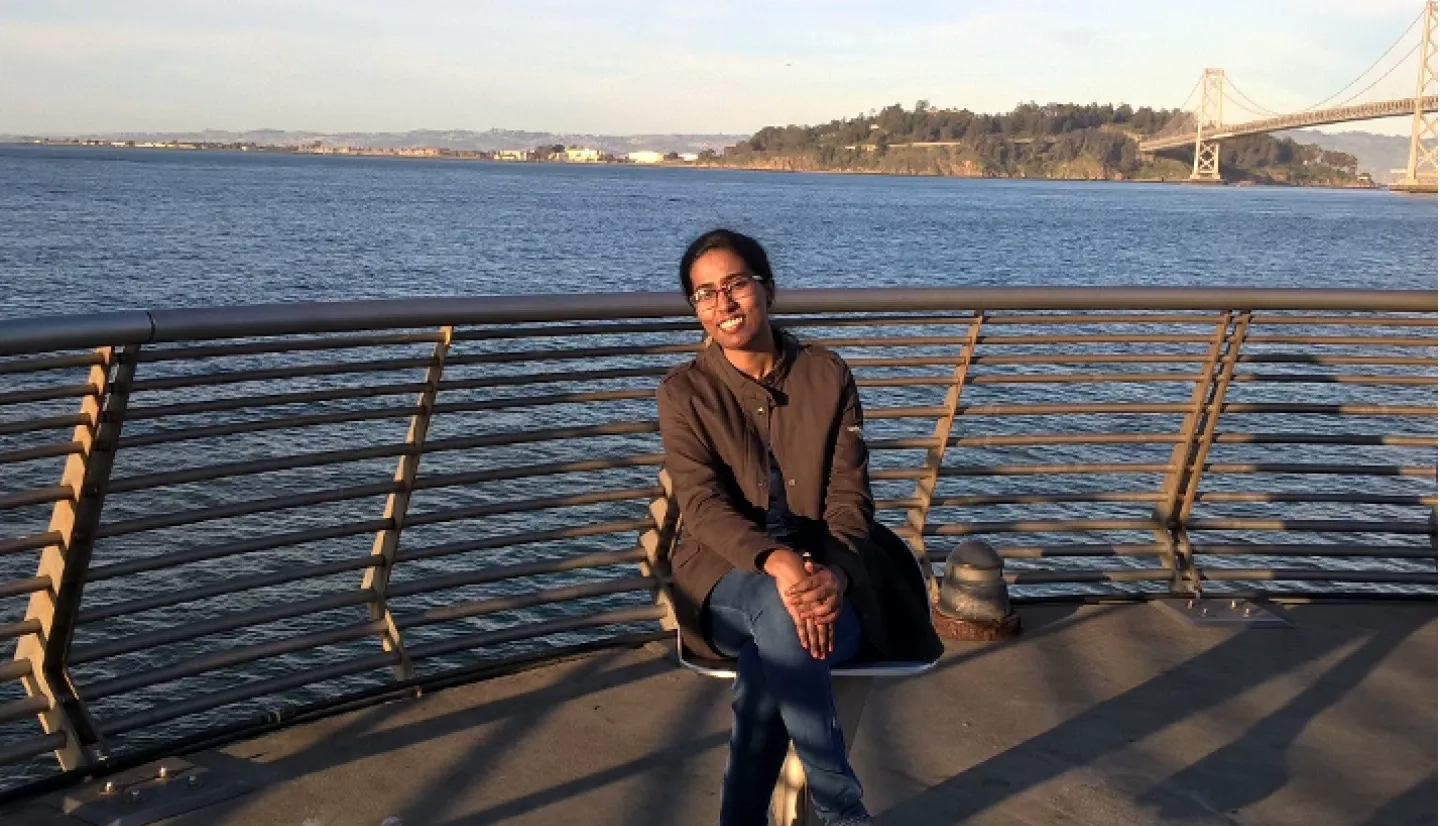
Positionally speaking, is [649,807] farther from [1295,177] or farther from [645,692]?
[1295,177]

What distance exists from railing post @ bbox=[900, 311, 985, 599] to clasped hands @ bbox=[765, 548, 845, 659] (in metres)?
2.02

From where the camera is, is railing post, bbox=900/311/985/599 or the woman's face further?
railing post, bbox=900/311/985/599

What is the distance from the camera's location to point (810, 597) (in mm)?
2895

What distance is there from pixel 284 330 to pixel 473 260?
1745 inches

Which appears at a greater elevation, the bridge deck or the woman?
the woman

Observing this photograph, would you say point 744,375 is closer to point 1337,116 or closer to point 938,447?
point 938,447

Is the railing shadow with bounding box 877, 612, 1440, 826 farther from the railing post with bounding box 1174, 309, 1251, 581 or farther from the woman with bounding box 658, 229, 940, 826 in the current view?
the woman with bounding box 658, 229, 940, 826

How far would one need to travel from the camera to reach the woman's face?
3203 mm

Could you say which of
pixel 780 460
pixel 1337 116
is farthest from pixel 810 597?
pixel 1337 116

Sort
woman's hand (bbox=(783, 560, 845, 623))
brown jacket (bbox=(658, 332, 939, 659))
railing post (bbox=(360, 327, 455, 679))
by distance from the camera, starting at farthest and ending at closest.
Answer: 1. railing post (bbox=(360, 327, 455, 679))
2. brown jacket (bbox=(658, 332, 939, 659))
3. woman's hand (bbox=(783, 560, 845, 623))

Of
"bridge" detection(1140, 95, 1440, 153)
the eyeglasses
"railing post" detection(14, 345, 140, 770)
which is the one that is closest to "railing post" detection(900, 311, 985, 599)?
A: the eyeglasses

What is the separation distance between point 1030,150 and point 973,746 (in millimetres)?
178706

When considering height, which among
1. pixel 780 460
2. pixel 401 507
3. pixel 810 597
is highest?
pixel 780 460

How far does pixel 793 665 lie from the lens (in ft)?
9.77
